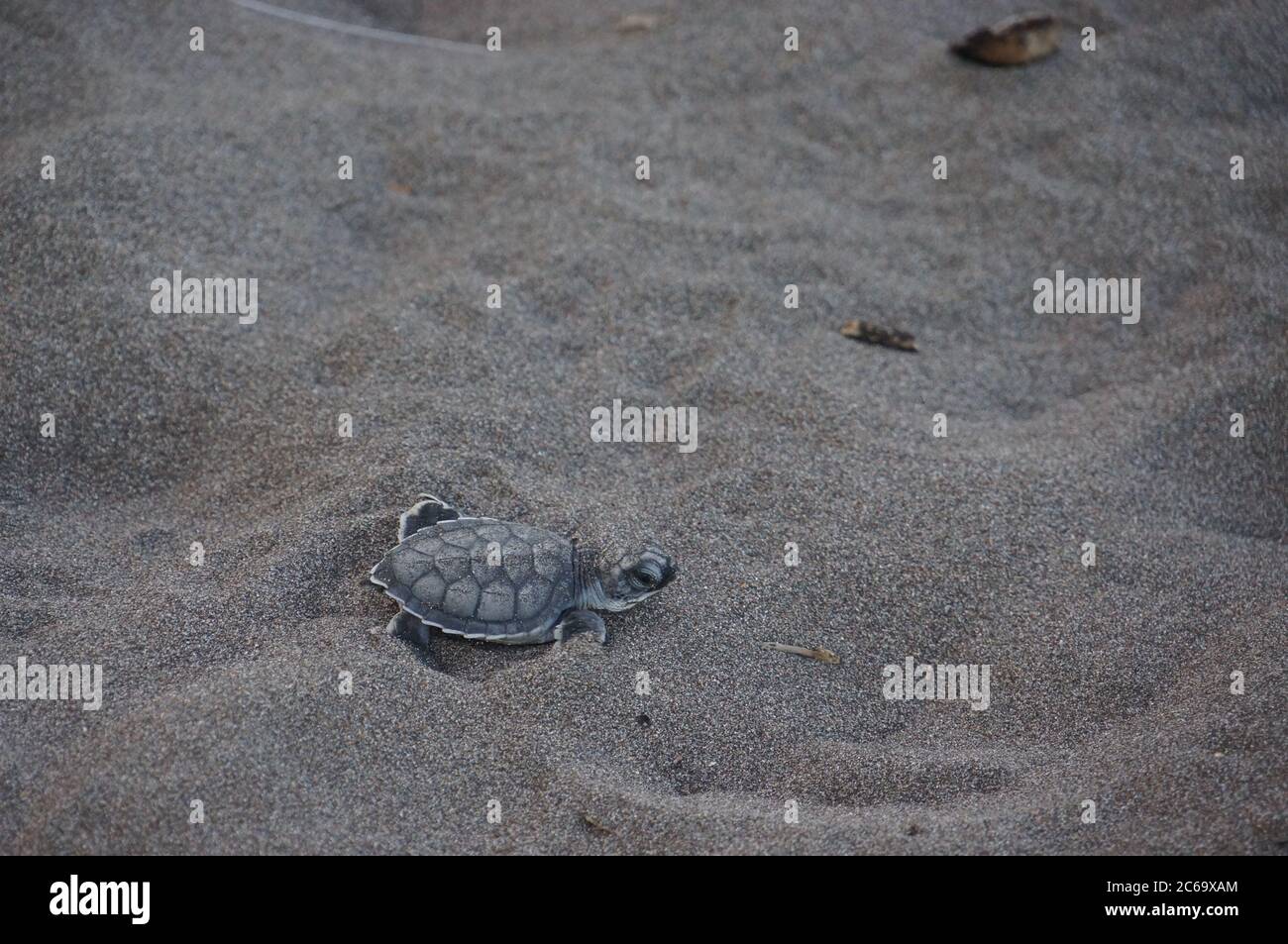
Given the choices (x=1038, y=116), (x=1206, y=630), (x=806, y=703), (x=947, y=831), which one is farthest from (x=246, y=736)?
(x=1038, y=116)

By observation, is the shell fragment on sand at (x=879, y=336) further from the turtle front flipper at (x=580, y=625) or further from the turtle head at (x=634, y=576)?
the turtle front flipper at (x=580, y=625)

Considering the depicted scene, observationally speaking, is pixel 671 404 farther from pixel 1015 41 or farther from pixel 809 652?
pixel 1015 41

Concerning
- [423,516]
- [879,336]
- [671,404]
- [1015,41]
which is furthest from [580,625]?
[1015,41]

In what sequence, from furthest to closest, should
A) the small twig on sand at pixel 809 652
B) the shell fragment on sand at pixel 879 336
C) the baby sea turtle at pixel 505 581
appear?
the shell fragment on sand at pixel 879 336 → the small twig on sand at pixel 809 652 → the baby sea turtle at pixel 505 581

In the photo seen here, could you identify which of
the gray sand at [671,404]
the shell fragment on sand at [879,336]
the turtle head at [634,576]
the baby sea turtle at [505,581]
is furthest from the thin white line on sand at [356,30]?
the turtle head at [634,576]
